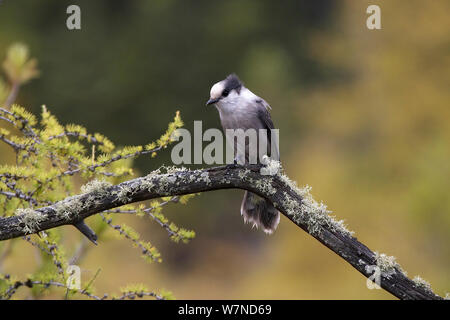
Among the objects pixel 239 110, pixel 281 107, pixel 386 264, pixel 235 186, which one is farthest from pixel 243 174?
pixel 281 107

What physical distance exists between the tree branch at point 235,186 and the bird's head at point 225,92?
1.28m

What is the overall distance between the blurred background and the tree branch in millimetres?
3351

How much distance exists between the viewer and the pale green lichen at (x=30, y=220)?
3.29 m

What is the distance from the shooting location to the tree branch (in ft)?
11.0

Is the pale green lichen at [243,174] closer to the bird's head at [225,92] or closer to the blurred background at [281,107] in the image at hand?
the bird's head at [225,92]

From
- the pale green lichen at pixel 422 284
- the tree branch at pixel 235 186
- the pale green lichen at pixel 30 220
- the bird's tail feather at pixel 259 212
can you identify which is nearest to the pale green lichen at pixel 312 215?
the tree branch at pixel 235 186

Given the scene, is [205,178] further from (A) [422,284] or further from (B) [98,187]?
(A) [422,284]

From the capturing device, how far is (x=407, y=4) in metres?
9.29

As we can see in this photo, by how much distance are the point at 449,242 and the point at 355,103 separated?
3508 millimetres

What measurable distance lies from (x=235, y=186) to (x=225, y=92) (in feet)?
4.61

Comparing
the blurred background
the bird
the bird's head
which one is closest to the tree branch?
the bird

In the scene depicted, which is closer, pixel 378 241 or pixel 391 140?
pixel 378 241
